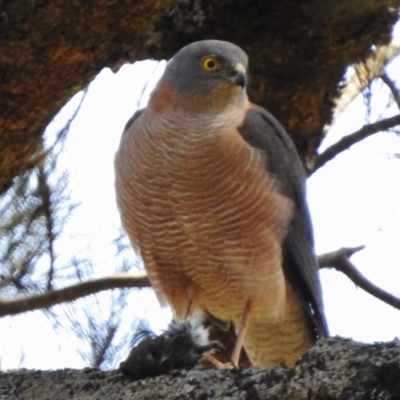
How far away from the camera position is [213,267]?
3977 millimetres

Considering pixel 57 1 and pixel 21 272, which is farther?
pixel 21 272

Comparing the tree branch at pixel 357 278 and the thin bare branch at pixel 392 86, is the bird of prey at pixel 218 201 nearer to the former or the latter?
the tree branch at pixel 357 278

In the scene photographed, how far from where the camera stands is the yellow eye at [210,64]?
4090 millimetres

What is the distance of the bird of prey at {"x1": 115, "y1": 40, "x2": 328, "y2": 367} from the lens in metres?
3.86

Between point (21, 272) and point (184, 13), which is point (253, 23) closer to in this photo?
A: point (184, 13)

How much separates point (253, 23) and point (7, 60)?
6.17 feet

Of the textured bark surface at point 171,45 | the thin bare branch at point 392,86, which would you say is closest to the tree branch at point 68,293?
the textured bark surface at point 171,45

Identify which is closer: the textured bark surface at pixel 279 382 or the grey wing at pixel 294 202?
the textured bark surface at pixel 279 382

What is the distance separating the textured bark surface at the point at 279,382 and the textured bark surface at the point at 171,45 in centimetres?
90

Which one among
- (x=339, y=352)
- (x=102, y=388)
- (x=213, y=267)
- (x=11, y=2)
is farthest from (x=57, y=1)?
(x=213, y=267)

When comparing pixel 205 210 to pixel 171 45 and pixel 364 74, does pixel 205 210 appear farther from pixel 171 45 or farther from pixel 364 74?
pixel 364 74

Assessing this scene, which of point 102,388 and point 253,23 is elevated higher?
point 253,23

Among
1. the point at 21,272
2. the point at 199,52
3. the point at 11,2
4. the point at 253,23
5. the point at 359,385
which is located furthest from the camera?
the point at 21,272

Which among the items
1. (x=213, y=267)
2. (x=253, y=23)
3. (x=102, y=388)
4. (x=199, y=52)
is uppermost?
(x=253, y=23)
